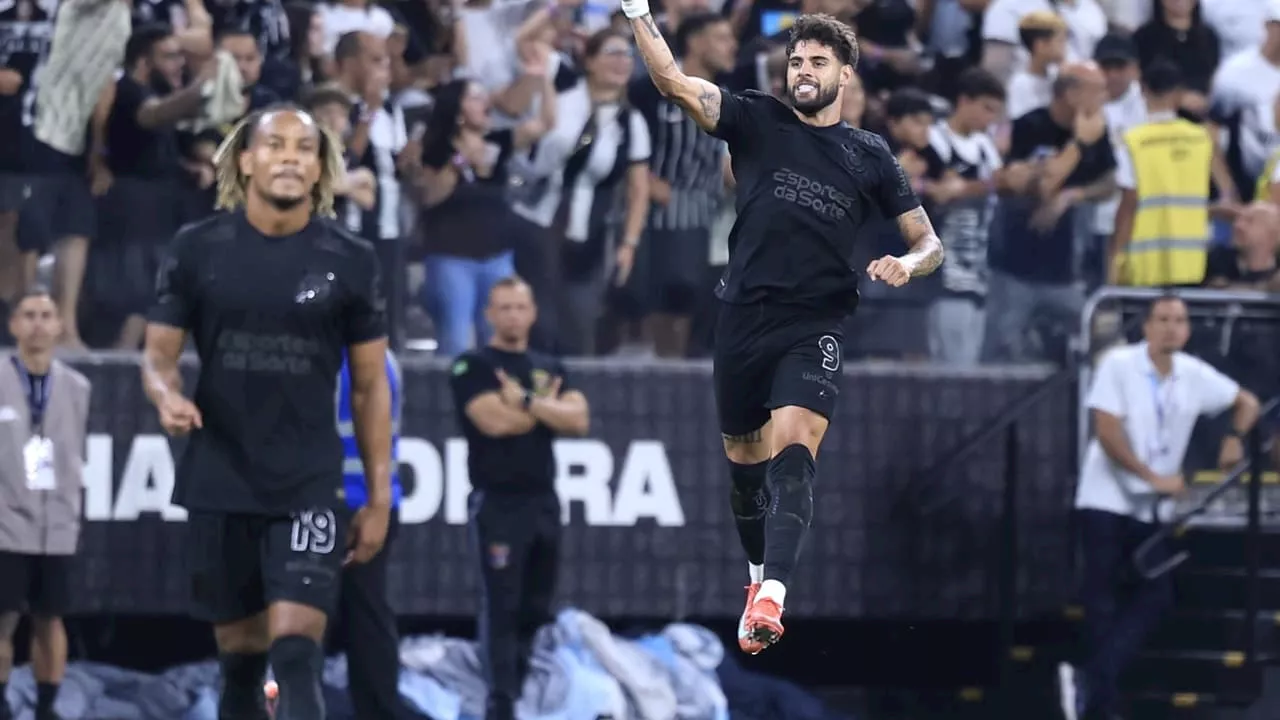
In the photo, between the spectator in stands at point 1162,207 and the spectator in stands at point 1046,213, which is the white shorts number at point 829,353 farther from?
the spectator in stands at point 1162,207

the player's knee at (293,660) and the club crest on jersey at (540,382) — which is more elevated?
the club crest on jersey at (540,382)

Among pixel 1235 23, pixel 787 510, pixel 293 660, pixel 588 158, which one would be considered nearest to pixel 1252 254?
pixel 1235 23

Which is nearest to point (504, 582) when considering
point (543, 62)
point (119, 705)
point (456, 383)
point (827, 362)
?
point (456, 383)

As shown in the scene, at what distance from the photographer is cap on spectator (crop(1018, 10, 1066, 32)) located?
50.1 feet

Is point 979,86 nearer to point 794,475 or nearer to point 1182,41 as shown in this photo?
point 1182,41

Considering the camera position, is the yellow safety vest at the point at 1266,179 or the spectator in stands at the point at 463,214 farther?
the yellow safety vest at the point at 1266,179

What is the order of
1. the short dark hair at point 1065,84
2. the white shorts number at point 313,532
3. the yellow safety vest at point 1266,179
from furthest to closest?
the yellow safety vest at point 1266,179 < the short dark hair at point 1065,84 < the white shorts number at point 313,532

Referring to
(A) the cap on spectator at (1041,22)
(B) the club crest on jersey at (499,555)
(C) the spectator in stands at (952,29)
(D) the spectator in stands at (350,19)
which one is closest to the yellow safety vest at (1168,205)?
(A) the cap on spectator at (1041,22)

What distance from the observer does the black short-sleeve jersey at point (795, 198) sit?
858cm

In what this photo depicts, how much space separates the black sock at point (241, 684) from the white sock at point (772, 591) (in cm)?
178

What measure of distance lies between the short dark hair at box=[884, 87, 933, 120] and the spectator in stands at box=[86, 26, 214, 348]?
4.08 meters

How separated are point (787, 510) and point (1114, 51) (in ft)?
25.3

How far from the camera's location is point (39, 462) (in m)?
12.6

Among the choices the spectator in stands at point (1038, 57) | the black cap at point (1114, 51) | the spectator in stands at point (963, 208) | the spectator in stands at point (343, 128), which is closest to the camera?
the spectator in stands at point (343, 128)
